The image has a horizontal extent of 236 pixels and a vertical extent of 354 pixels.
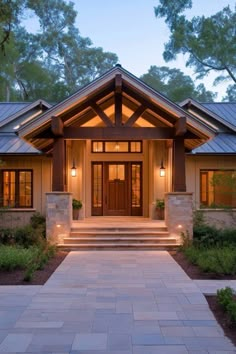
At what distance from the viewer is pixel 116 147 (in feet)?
52.1

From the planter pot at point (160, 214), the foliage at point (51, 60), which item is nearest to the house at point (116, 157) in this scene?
the planter pot at point (160, 214)

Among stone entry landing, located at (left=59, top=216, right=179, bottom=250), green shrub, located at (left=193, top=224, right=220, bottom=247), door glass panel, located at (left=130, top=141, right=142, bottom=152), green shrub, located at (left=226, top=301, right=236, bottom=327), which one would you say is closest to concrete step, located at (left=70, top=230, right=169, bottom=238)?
stone entry landing, located at (left=59, top=216, right=179, bottom=250)

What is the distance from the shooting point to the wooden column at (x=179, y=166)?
1181 cm

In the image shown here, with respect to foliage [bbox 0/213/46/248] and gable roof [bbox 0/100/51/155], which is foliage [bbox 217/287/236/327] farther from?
gable roof [bbox 0/100/51/155]

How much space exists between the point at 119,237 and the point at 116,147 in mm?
5073

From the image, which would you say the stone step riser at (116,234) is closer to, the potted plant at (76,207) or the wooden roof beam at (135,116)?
the potted plant at (76,207)

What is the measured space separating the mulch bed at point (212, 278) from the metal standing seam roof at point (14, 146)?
20.7ft

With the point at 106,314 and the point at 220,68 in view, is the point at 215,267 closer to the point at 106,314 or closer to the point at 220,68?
the point at 106,314

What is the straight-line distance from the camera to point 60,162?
1172 centimetres

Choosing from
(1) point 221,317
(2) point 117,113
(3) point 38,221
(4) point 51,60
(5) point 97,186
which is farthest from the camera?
(4) point 51,60

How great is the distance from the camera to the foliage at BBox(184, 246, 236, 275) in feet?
26.2

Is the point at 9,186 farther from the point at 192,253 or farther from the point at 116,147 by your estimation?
the point at 192,253

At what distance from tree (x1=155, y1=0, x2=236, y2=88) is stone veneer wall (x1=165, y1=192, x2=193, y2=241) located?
17406mm

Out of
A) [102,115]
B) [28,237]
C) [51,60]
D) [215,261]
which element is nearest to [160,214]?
[102,115]
